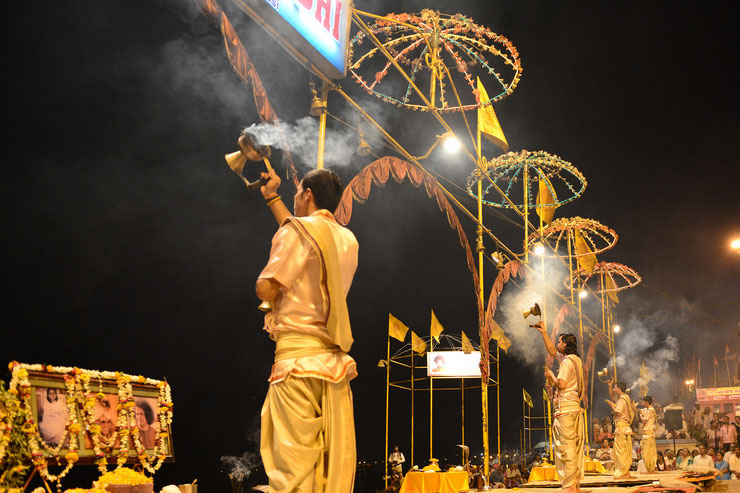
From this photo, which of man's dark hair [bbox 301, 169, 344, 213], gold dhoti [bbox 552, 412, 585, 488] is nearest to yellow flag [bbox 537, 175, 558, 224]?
gold dhoti [bbox 552, 412, 585, 488]

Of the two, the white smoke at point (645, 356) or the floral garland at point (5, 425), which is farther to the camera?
the white smoke at point (645, 356)

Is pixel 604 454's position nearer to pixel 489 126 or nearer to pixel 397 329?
pixel 397 329

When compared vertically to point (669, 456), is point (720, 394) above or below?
above

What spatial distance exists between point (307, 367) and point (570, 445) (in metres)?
7.04

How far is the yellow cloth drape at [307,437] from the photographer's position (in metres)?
3.16

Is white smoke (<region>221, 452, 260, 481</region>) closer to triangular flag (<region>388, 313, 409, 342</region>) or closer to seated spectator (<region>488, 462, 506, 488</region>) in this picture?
triangular flag (<region>388, 313, 409, 342</region>)

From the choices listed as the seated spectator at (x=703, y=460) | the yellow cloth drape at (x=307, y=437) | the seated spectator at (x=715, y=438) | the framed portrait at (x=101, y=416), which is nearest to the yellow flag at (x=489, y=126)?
the seated spectator at (x=703, y=460)

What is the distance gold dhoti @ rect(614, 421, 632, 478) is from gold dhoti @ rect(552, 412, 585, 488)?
6.05 meters

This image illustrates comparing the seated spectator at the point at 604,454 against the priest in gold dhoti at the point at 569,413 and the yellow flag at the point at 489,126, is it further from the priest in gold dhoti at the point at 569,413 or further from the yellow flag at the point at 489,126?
the priest in gold dhoti at the point at 569,413

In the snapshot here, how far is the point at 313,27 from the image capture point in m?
6.09

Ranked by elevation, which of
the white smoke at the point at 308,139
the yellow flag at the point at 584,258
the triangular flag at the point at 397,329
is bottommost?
the triangular flag at the point at 397,329

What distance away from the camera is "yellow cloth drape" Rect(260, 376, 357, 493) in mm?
3156

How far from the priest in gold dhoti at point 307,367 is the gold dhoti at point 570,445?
6.65 meters

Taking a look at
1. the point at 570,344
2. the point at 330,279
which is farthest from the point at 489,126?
the point at 330,279
